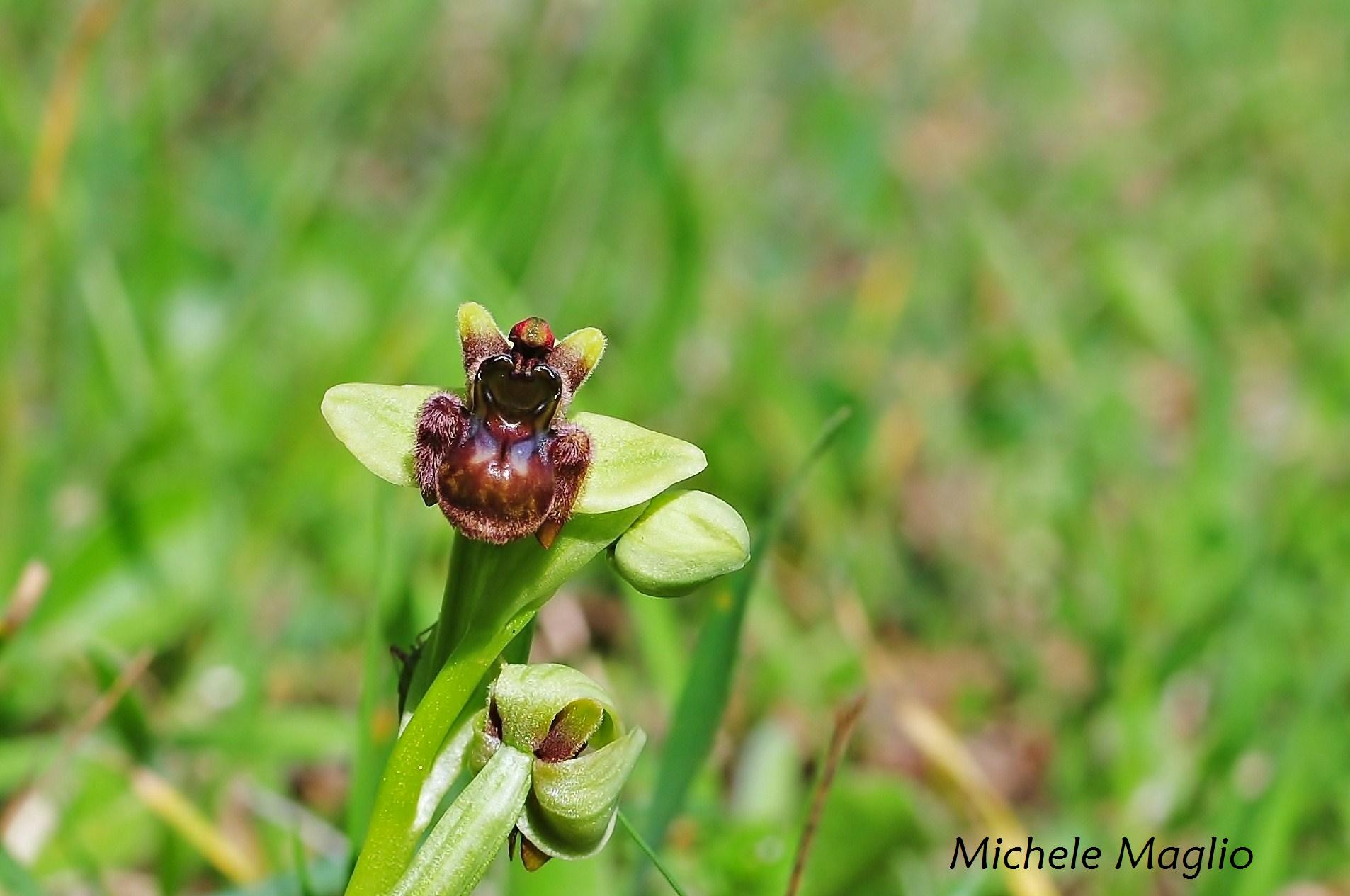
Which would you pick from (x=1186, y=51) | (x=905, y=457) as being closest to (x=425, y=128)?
(x=905, y=457)

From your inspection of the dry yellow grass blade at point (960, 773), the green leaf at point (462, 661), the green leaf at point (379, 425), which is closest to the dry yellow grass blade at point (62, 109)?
the green leaf at point (379, 425)

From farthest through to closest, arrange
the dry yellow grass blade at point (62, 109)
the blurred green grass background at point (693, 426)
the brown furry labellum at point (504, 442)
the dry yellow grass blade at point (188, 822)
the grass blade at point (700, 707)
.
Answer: the dry yellow grass blade at point (62, 109), the blurred green grass background at point (693, 426), the dry yellow grass blade at point (188, 822), the grass blade at point (700, 707), the brown furry labellum at point (504, 442)

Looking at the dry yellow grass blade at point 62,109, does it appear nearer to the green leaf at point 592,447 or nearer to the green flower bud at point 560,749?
the green leaf at point 592,447

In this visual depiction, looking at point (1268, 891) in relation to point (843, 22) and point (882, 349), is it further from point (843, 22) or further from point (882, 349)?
point (843, 22)

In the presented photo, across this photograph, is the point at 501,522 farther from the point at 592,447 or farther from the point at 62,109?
the point at 62,109

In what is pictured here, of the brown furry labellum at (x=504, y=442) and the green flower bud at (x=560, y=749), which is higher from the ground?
the brown furry labellum at (x=504, y=442)

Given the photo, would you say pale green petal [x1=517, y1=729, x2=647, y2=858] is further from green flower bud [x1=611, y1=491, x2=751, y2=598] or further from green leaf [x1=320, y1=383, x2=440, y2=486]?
green leaf [x1=320, y1=383, x2=440, y2=486]

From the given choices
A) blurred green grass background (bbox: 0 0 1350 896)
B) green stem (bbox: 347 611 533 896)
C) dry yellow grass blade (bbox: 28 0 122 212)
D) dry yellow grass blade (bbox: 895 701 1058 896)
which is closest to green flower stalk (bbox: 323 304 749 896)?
green stem (bbox: 347 611 533 896)

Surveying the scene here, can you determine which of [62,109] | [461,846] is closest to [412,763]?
[461,846]
